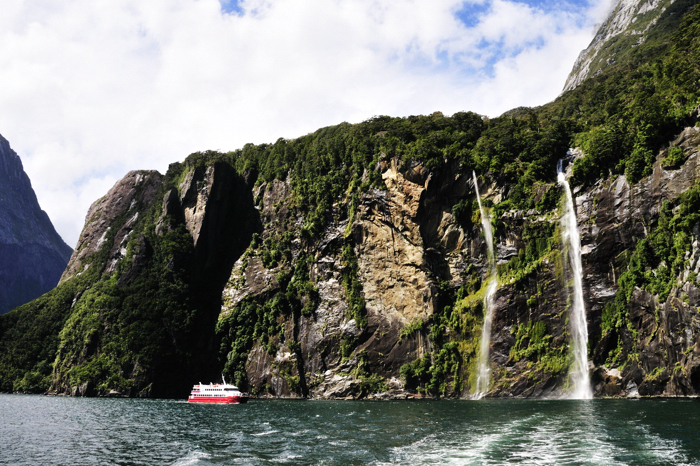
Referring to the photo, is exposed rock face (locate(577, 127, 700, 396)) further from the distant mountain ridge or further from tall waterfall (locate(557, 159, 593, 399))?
the distant mountain ridge

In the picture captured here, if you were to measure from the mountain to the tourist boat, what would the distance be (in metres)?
13.4

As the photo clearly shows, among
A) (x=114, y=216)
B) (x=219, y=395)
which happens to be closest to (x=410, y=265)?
(x=219, y=395)

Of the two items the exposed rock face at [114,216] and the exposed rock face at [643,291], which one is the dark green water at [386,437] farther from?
the exposed rock face at [114,216]

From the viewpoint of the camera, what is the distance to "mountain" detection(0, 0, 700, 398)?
63938 millimetres

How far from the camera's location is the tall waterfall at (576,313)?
64.6 m

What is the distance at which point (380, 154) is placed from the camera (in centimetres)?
10106

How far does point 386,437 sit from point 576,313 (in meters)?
42.6

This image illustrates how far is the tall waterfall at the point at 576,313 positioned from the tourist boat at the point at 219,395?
156ft

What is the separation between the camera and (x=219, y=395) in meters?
79.8

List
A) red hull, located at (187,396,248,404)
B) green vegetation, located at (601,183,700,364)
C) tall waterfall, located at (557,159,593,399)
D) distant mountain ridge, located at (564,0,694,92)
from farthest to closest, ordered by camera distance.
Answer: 1. distant mountain ridge, located at (564,0,694,92)
2. red hull, located at (187,396,248,404)
3. tall waterfall, located at (557,159,593,399)
4. green vegetation, located at (601,183,700,364)

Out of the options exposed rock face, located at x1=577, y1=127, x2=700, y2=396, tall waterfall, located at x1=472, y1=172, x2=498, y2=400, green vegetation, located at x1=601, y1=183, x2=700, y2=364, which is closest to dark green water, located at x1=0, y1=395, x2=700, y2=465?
exposed rock face, located at x1=577, y1=127, x2=700, y2=396

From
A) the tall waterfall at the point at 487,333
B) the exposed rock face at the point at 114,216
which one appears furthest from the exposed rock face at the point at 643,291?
the exposed rock face at the point at 114,216

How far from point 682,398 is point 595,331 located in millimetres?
14035

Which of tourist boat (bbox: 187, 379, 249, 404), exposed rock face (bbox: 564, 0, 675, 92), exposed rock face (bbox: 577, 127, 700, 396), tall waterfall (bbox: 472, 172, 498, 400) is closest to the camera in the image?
exposed rock face (bbox: 577, 127, 700, 396)
